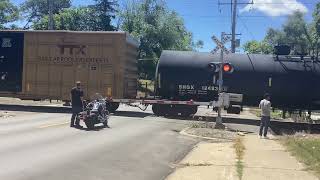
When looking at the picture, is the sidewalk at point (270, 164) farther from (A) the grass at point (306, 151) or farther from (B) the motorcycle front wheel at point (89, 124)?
(B) the motorcycle front wheel at point (89, 124)

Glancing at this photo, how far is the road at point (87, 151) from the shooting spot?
1088 centimetres

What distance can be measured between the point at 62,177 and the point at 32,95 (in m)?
19.7

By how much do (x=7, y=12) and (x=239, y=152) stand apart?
7894 centimetres

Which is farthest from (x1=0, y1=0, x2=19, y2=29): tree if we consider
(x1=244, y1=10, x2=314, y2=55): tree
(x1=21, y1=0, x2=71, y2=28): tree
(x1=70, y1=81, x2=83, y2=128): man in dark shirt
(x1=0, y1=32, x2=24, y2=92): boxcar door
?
(x1=70, y1=81, x2=83, y2=128): man in dark shirt

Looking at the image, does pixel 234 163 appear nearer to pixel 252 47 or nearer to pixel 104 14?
pixel 104 14

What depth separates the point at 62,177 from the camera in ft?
33.6

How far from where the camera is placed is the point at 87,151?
13.9 metres

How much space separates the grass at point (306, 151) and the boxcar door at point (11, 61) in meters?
16.0

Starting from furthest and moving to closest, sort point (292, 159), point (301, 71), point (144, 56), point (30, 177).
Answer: point (144, 56)
point (301, 71)
point (292, 159)
point (30, 177)

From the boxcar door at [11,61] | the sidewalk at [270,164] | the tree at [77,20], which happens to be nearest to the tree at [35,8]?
the tree at [77,20]

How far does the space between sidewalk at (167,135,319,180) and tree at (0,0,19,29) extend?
72.2m

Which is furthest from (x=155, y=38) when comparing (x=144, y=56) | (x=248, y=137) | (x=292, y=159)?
(x=292, y=159)

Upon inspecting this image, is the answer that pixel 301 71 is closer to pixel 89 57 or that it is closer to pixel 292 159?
pixel 89 57

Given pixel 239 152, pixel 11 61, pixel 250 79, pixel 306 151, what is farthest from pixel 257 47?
pixel 239 152
